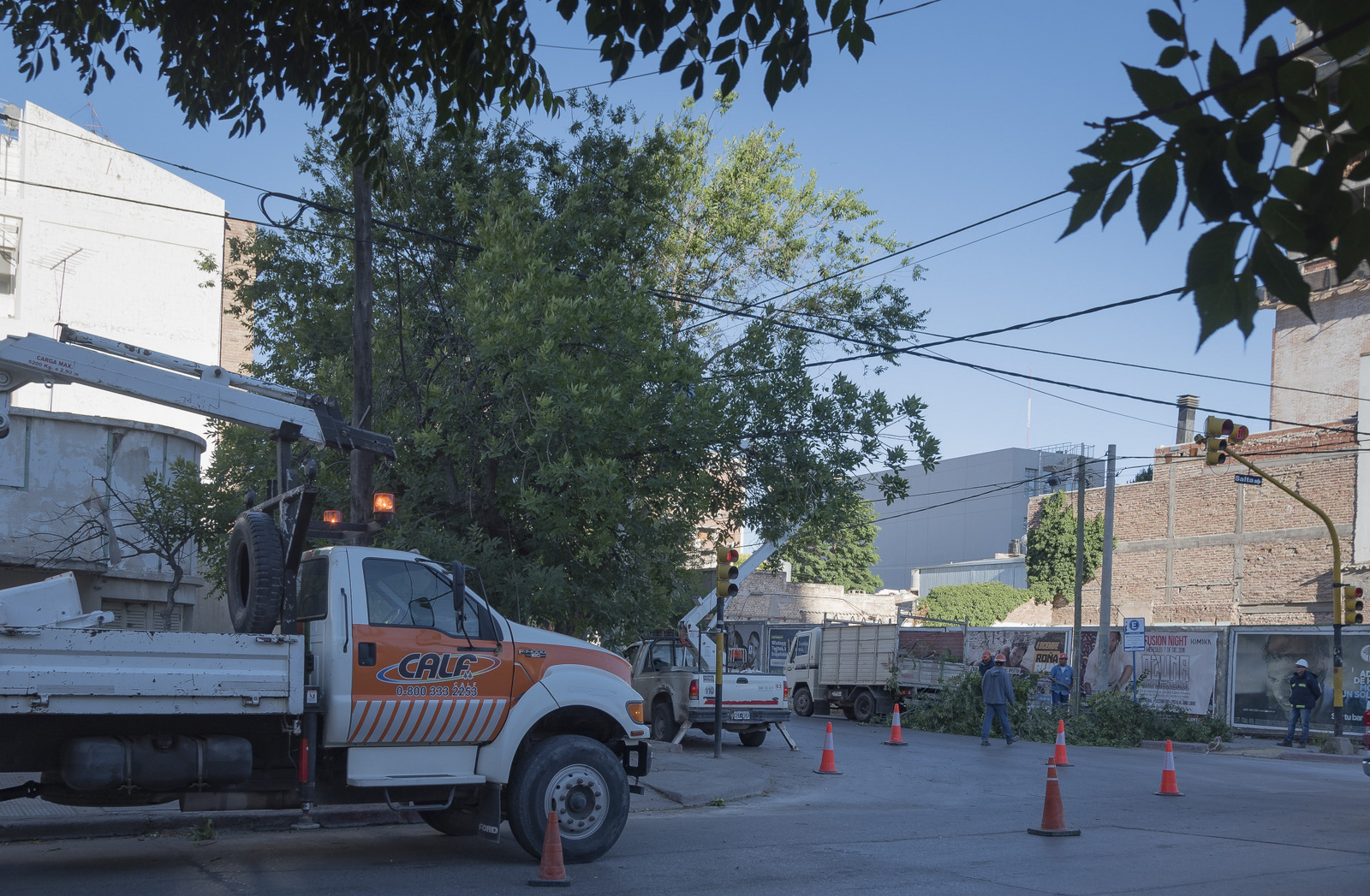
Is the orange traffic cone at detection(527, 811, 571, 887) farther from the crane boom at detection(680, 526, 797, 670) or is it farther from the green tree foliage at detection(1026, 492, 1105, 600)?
the green tree foliage at detection(1026, 492, 1105, 600)

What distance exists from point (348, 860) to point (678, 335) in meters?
14.6

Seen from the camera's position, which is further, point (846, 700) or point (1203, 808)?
point (846, 700)

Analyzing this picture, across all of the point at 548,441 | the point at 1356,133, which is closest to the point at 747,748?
the point at 548,441

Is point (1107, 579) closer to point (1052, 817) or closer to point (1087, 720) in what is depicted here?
point (1087, 720)

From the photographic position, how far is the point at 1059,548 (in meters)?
48.5

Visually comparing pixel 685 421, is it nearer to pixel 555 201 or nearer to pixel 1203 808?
pixel 555 201

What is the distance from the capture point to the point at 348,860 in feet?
30.0

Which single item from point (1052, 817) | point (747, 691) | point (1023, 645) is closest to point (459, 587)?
point (1052, 817)

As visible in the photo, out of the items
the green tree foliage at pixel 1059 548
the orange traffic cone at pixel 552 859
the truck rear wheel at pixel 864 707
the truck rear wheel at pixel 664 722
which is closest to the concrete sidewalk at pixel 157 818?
the orange traffic cone at pixel 552 859

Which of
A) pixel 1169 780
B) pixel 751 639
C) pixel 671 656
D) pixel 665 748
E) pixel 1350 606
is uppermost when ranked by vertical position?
pixel 1350 606

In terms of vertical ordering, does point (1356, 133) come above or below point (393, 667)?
above

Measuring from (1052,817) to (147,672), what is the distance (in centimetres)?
799

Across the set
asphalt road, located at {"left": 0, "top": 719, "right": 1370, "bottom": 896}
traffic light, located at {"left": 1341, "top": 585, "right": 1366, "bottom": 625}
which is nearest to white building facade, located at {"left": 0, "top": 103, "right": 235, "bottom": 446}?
asphalt road, located at {"left": 0, "top": 719, "right": 1370, "bottom": 896}

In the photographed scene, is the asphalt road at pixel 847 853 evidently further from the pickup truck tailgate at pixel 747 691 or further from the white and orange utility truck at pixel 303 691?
the pickup truck tailgate at pixel 747 691
